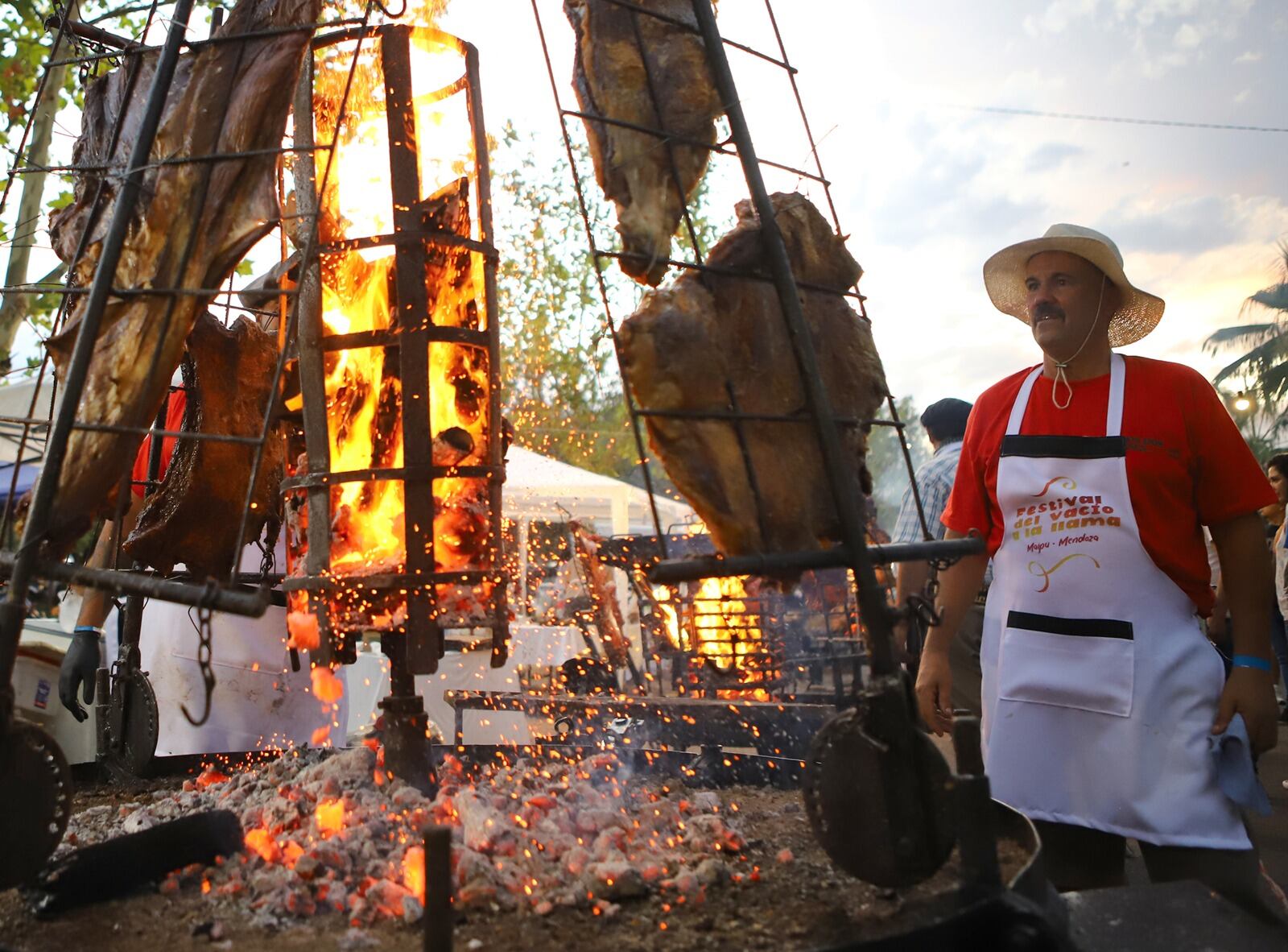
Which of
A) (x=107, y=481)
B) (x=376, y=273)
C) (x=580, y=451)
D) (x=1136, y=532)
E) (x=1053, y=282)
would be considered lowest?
(x=1136, y=532)

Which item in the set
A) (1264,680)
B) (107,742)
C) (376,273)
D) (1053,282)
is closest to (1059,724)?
(1264,680)

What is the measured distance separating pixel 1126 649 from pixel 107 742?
4468mm

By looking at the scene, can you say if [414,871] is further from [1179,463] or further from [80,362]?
[1179,463]

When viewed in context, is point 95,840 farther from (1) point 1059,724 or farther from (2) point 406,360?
(1) point 1059,724

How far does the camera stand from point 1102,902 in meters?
2.63

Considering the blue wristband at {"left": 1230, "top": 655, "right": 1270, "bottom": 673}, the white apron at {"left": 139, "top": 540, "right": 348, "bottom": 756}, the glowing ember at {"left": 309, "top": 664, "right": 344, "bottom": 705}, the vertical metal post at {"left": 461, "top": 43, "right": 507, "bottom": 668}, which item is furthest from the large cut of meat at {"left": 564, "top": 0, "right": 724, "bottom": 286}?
the white apron at {"left": 139, "top": 540, "right": 348, "bottom": 756}

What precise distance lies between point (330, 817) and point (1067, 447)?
112 inches

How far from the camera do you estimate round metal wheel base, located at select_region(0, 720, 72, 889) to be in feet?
8.69

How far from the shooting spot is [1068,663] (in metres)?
3.15

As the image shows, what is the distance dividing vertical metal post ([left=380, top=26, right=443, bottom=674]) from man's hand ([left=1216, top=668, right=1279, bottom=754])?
266 centimetres

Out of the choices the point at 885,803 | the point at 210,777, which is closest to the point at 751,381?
the point at 885,803

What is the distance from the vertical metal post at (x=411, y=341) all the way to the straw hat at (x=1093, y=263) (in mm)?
2227

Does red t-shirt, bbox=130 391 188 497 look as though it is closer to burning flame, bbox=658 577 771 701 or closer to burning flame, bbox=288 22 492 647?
burning flame, bbox=288 22 492 647

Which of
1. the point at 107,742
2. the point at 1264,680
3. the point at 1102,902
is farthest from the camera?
the point at 107,742
